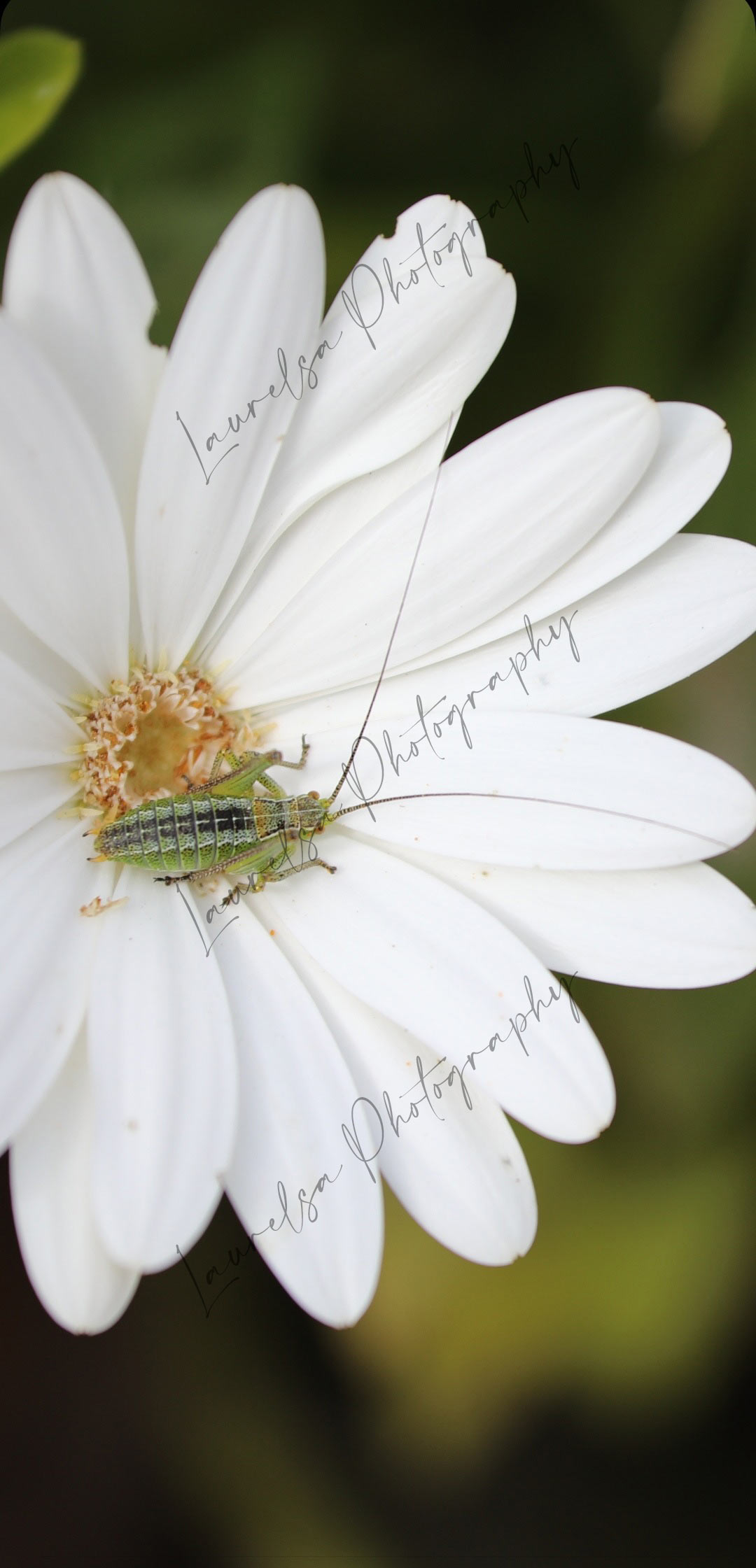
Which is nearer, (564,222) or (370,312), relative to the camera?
(370,312)

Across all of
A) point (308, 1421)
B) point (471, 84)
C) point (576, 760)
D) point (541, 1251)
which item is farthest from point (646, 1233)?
point (471, 84)

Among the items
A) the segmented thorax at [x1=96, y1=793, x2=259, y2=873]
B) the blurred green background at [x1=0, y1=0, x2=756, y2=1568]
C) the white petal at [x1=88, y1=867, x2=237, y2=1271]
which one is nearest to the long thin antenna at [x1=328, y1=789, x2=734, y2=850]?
the segmented thorax at [x1=96, y1=793, x2=259, y2=873]

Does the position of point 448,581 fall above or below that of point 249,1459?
above

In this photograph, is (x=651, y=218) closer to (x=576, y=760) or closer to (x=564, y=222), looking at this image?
(x=564, y=222)

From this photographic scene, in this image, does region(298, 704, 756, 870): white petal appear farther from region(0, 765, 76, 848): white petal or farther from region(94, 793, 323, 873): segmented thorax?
region(0, 765, 76, 848): white petal

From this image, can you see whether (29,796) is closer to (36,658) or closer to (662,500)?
(36,658)

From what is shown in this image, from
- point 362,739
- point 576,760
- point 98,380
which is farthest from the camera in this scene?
point 362,739
